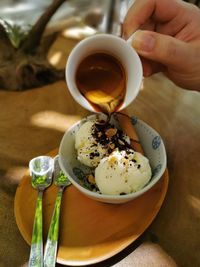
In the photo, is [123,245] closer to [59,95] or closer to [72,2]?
[59,95]

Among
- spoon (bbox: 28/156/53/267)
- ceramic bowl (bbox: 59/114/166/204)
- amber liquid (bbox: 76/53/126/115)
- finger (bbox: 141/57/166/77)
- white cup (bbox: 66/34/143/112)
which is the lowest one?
spoon (bbox: 28/156/53/267)

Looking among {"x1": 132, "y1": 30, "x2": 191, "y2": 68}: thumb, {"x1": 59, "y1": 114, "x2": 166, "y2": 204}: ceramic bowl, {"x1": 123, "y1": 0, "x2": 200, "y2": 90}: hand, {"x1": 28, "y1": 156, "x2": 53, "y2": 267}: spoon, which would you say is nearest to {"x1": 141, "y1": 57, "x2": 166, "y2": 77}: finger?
{"x1": 123, "y1": 0, "x2": 200, "y2": 90}: hand

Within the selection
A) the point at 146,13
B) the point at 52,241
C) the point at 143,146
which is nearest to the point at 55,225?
the point at 52,241

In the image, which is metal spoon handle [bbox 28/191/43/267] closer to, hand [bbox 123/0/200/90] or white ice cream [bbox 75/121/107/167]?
white ice cream [bbox 75/121/107/167]

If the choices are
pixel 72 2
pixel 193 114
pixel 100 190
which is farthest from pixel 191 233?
pixel 72 2

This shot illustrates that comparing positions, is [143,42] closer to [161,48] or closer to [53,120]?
[161,48]

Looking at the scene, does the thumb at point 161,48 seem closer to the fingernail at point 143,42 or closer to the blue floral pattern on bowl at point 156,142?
the fingernail at point 143,42

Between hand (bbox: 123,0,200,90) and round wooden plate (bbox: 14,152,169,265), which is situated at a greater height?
hand (bbox: 123,0,200,90)
